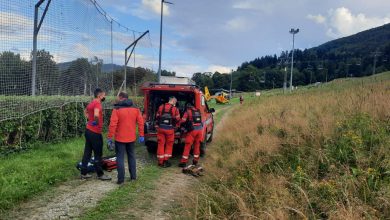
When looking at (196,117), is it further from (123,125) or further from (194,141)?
(123,125)

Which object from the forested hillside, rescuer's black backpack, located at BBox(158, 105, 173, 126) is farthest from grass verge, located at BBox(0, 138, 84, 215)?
the forested hillside

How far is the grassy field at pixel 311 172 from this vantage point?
4699 mm

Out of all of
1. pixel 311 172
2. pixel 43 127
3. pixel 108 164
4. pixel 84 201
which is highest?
pixel 43 127

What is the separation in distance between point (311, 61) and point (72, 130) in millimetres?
127489

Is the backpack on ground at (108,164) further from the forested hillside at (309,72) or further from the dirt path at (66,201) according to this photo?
the forested hillside at (309,72)

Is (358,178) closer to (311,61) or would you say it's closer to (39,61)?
(39,61)

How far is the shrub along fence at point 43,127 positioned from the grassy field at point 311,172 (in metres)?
4.62

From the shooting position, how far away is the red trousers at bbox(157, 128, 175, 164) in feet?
32.8

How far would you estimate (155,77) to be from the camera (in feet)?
82.1

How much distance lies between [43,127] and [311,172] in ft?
24.3

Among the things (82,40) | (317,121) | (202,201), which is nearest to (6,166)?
(202,201)

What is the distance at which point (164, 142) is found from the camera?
10133 mm

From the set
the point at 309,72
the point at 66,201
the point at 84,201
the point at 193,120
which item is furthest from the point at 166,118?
the point at 309,72

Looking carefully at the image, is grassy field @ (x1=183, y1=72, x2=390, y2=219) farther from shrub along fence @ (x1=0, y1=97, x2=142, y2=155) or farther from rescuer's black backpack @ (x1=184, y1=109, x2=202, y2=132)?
shrub along fence @ (x1=0, y1=97, x2=142, y2=155)
